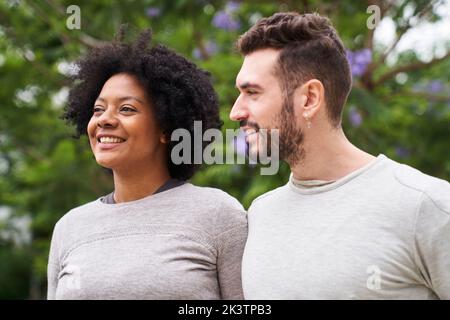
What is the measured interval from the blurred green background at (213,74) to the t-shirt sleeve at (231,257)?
6.82 feet

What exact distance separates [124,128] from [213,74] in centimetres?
267

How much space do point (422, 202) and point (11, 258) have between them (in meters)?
7.31

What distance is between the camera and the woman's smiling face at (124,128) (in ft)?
9.23

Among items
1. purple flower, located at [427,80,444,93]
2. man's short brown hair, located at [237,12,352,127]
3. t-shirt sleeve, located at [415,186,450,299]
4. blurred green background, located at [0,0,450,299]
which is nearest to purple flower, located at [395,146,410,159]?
blurred green background, located at [0,0,450,299]

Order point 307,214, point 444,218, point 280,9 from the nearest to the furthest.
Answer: point 444,218
point 307,214
point 280,9

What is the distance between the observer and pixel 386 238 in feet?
7.47

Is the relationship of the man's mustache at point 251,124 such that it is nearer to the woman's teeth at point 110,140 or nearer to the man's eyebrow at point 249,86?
the man's eyebrow at point 249,86

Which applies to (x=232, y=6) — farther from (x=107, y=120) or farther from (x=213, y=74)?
(x=107, y=120)

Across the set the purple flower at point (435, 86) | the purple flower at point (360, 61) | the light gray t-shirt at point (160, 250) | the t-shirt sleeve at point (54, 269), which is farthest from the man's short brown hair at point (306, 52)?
the purple flower at point (435, 86)

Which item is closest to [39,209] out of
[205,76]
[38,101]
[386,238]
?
[38,101]

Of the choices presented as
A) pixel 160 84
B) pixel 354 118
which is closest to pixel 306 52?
pixel 160 84

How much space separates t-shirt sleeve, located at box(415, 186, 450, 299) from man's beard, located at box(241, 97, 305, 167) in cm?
49

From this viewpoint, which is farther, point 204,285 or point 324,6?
→ point 324,6
